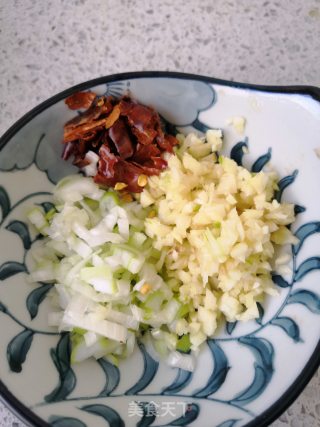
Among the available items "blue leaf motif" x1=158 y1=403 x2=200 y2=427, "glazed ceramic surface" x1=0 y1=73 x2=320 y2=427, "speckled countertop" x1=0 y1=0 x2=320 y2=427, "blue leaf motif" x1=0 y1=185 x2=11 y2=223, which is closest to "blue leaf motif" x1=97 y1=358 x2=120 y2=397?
"glazed ceramic surface" x1=0 y1=73 x2=320 y2=427

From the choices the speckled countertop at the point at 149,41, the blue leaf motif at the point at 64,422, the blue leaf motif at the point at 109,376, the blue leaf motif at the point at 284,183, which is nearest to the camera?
the blue leaf motif at the point at 64,422

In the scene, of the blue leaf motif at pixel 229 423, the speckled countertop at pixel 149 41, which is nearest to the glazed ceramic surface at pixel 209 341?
the blue leaf motif at pixel 229 423

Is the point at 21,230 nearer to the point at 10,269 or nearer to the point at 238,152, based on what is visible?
the point at 10,269

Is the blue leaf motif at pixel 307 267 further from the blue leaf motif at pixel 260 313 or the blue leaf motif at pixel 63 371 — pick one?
the blue leaf motif at pixel 63 371

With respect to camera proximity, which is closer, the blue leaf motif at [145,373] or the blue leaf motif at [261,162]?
the blue leaf motif at [145,373]

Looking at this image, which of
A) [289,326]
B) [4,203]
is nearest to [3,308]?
[4,203]

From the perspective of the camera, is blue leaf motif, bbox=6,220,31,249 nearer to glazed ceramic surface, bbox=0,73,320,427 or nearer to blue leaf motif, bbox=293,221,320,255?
glazed ceramic surface, bbox=0,73,320,427

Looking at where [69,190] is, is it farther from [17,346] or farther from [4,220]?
[17,346]
